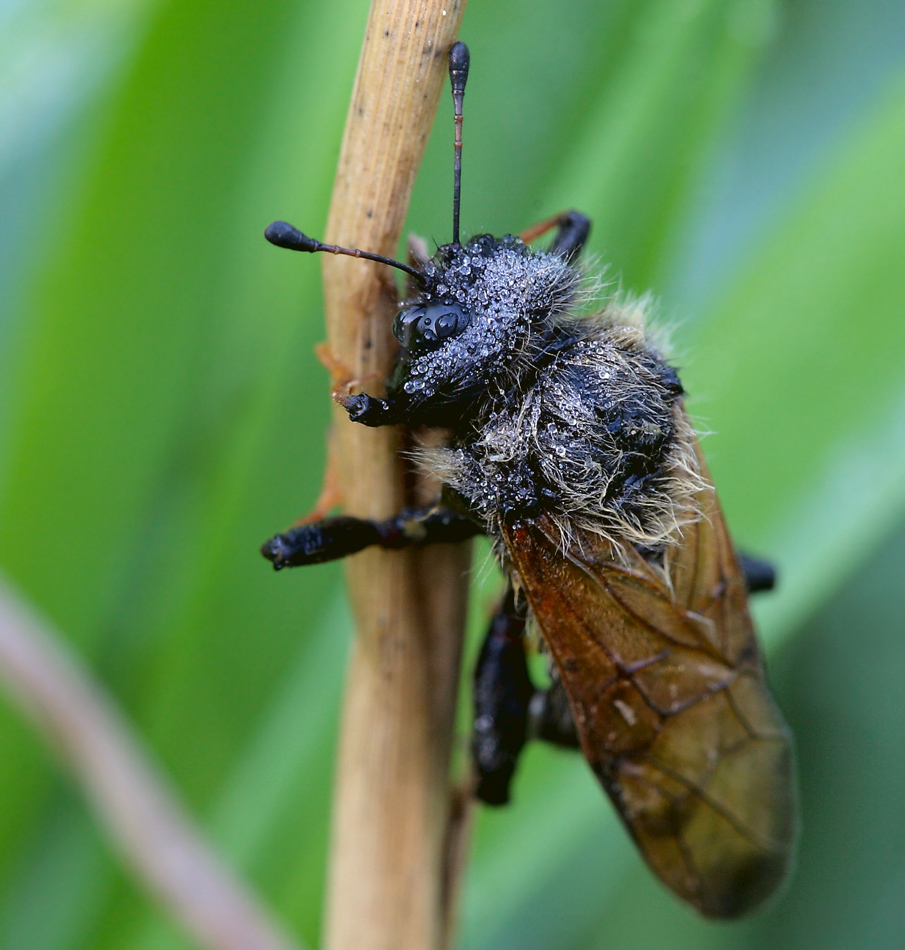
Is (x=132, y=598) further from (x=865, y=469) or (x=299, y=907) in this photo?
(x=865, y=469)

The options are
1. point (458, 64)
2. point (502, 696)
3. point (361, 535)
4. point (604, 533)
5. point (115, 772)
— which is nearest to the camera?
point (458, 64)

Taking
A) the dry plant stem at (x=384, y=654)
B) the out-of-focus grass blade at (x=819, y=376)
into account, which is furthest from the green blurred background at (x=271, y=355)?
the dry plant stem at (x=384, y=654)

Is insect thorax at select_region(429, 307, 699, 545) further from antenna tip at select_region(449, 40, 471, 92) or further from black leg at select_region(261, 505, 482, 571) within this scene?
antenna tip at select_region(449, 40, 471, 92)

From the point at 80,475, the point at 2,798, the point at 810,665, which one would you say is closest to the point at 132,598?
the point at 80,475

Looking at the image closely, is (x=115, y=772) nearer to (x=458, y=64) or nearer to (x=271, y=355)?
(x=271, y=355)

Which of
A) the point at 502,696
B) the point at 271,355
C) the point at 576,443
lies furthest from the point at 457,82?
the point at 502,696

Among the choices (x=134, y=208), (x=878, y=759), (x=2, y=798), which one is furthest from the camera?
(x=878, y=759)

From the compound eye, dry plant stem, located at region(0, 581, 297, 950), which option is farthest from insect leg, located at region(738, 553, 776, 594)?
dry plant stem, located at region(0, 581, 297, 950)
